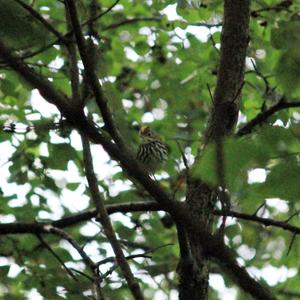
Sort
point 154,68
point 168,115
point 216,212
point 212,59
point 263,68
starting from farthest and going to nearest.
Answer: point 154,68 < point 168,115 < point 263,68 < point 212,59 < point 216,212

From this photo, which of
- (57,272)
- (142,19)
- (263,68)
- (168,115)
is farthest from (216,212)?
(142,19)

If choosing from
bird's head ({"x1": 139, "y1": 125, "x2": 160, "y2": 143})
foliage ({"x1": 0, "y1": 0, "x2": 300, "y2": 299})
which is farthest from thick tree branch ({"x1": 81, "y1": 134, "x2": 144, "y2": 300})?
bird's head ({"x1": 139, "y1": 125, "x2": 160, "y2": 143})

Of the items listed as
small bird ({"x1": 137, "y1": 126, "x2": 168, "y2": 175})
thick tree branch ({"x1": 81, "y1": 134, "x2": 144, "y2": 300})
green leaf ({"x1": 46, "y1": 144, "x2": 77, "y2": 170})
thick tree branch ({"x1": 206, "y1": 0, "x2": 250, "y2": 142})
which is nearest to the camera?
thick tree branch ({"x1": 81, "y1": 134, "x2": 144, "y2": 300})

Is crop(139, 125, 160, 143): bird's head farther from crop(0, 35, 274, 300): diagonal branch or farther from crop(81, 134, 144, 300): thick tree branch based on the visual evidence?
crop(0, 35, 274, 300): diagonal branch

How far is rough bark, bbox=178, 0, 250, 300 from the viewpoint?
314cm

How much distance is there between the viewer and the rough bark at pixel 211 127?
3.14m

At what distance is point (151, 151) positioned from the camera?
22.3 ft

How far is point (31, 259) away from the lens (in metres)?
5.15

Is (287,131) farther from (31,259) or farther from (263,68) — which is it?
(263,68)

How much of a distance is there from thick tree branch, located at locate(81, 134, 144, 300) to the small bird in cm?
376

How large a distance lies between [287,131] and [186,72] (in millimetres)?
5128

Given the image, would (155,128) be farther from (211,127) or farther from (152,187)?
(152,187)

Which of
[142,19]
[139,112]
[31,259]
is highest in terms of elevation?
[142,19]

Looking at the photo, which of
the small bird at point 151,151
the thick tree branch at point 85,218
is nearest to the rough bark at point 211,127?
the thick tree branch at point 85,218
